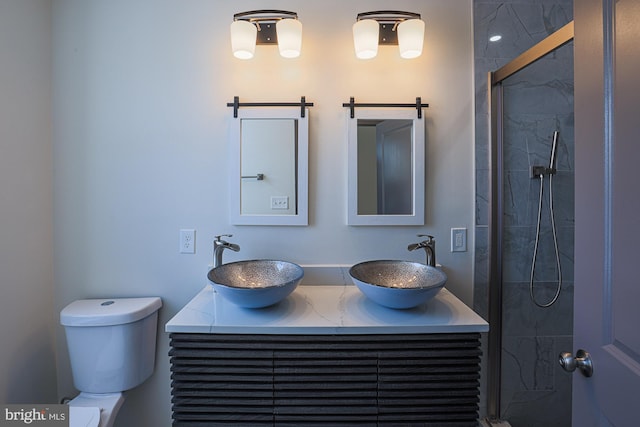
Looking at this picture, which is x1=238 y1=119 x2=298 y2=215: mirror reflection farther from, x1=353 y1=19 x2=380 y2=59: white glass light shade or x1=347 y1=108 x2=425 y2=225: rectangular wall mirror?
x1=353 y1=19 x2=380 y2=59: white glass light shade

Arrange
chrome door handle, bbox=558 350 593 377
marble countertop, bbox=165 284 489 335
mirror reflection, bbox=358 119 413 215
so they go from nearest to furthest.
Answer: chrome door handle, bbox=558 350 593 377 < marble countertop, bbox=165 284 489 335 < mirror reflection, bbox=358 119 413 215

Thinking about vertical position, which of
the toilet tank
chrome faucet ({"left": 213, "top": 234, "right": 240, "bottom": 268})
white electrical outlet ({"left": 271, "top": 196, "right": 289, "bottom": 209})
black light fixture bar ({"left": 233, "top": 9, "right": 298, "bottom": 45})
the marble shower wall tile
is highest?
black light fixture bar ({"left": 233, "top": 9, "right": 298, "bottom": 45})

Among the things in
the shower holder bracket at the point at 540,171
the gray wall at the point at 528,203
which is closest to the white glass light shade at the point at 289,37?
the gray wall at the point at 528,203

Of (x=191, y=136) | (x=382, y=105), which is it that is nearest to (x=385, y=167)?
(x=382, y=105)

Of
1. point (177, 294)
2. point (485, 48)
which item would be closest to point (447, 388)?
point (177, 294)

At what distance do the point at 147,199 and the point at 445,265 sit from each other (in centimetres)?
160

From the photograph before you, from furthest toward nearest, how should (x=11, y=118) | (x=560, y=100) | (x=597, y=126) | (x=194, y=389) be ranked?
1. (x=560, y=100)
2. (x=11, y=118)
3. (x=194, y=389)
4. (x=597, y=126)

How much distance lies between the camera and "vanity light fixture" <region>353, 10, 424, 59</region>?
1467mm

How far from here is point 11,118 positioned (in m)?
1.41

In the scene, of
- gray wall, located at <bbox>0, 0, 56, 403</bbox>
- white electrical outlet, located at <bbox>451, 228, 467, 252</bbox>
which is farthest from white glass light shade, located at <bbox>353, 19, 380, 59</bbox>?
gray wall, located at <bbox>0, 0, 56, 403</bbox>

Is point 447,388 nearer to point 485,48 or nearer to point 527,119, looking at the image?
point 527,119

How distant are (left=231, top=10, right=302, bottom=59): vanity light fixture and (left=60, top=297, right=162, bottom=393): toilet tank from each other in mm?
1343

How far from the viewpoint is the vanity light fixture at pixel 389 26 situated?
1467 mm

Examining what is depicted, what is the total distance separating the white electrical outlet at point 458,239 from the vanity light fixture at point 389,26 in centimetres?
90
